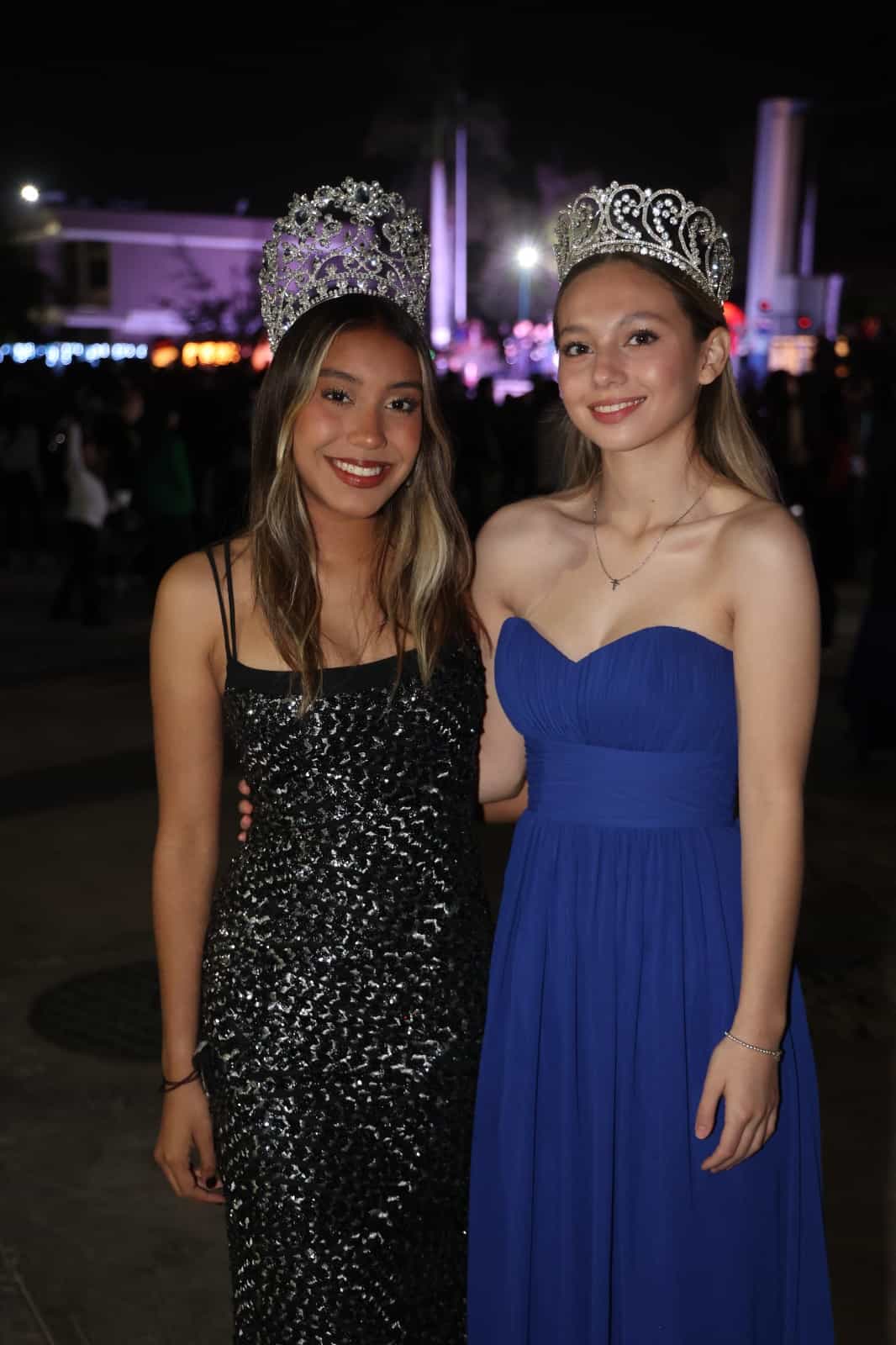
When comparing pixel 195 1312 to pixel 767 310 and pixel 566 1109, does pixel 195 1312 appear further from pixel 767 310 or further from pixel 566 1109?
pixel 767 310

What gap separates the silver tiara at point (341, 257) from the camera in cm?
271

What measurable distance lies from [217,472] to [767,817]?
543 inches

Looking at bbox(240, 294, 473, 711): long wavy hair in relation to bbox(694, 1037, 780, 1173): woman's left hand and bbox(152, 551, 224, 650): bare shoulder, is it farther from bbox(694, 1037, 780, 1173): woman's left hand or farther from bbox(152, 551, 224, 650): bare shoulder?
bbox(694, 1037, 780, 1173): woman's left hand

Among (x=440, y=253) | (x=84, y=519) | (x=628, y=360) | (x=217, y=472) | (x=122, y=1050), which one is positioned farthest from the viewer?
(x=440, y=253)

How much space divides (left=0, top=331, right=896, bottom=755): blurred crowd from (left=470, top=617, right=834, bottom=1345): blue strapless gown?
5944 millimetres

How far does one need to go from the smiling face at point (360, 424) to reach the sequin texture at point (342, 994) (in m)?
0.30

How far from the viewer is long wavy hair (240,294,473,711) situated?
8.55 ft

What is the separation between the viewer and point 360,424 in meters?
2.58

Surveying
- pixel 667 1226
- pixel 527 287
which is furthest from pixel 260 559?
pixel 527 287

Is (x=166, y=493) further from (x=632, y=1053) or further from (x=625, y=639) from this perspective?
(x=632, y=1053)

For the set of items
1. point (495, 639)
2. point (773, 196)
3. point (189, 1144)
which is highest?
point (773, 196)

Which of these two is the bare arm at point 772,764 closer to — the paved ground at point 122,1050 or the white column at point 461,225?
the paved ground at point 122,1050

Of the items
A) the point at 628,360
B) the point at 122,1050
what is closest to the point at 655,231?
the point at 628,360

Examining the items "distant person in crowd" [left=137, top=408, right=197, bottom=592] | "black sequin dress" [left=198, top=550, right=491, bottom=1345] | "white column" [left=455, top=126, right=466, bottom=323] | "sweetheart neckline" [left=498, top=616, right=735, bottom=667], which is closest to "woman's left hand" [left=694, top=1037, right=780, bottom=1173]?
"black sequin dress" [left=198, top=550, right=491, bottom=1345]
